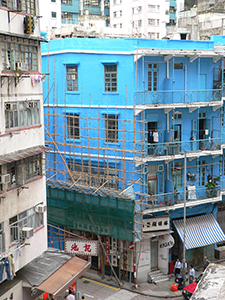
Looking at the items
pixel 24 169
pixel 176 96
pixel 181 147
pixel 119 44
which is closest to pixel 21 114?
pixel 24 169

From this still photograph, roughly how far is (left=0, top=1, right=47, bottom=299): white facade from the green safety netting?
5758mm

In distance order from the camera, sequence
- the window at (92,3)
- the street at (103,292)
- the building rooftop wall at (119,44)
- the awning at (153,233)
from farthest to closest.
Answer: the window at (92,3) < the awning at (153,233) < the building rooftop wall at (119,44) < the street at (103,292)

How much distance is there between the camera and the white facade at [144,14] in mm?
62812

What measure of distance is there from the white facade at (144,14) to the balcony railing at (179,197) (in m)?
40.6

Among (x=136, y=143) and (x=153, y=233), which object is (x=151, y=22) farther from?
(x=153, y=233)

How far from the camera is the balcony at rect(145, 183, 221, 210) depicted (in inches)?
969

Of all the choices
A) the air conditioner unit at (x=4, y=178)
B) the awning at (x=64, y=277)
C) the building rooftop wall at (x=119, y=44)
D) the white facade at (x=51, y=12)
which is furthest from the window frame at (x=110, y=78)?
the white facade at (x=51, y=12)

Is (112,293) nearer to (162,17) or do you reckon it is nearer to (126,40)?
(126,40)

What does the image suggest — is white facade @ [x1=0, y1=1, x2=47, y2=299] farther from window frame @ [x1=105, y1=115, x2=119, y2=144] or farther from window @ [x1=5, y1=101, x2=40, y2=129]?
window frame @ [x1=105, y1=115, x2=119, y2=144]

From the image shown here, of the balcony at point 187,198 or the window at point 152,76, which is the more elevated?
the window at point 152,76

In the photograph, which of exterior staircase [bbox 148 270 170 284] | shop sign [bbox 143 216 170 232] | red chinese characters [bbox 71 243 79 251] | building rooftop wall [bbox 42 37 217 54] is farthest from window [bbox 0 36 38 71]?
exterior staircase [bbox 148 270 170 284]

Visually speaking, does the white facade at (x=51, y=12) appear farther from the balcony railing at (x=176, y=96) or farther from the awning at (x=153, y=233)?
the awning at (x=153, y=233)

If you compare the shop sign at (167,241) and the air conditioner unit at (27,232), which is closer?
the air conditioner unit at (27,232)

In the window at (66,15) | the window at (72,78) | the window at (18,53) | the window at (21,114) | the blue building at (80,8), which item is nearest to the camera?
the window at (18,53)
